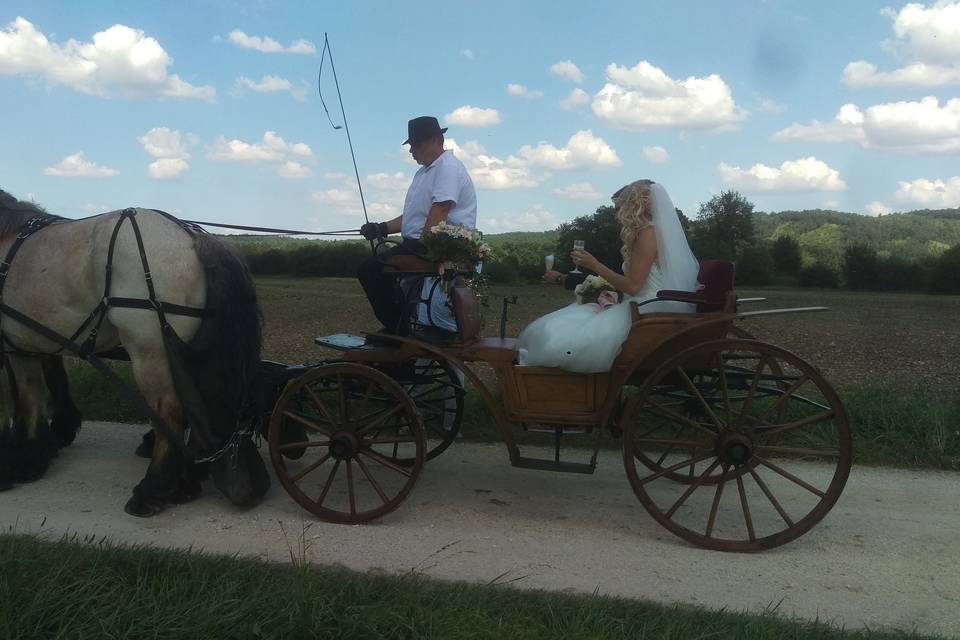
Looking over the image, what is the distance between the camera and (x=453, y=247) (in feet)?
13.1

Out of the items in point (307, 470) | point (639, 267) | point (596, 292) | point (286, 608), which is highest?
point (639, 267)

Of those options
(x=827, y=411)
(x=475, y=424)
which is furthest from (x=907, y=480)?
(x=475, y=424)

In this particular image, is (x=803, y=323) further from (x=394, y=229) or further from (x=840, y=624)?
(x=840, y=624)

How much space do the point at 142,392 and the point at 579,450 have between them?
285cm

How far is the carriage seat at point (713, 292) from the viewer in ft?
12.6

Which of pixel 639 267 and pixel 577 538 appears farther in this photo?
pixel 639 267

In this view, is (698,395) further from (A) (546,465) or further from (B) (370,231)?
(B) (370,231)

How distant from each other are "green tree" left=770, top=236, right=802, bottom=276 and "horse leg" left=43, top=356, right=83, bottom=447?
64.2ft

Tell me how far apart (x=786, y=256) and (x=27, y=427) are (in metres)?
20.6

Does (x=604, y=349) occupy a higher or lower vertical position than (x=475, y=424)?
higher

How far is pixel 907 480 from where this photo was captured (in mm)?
4652

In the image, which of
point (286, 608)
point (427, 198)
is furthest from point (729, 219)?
point (286, 608)

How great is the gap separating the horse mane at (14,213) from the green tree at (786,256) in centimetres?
1992

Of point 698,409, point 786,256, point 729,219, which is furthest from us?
point 786,256
